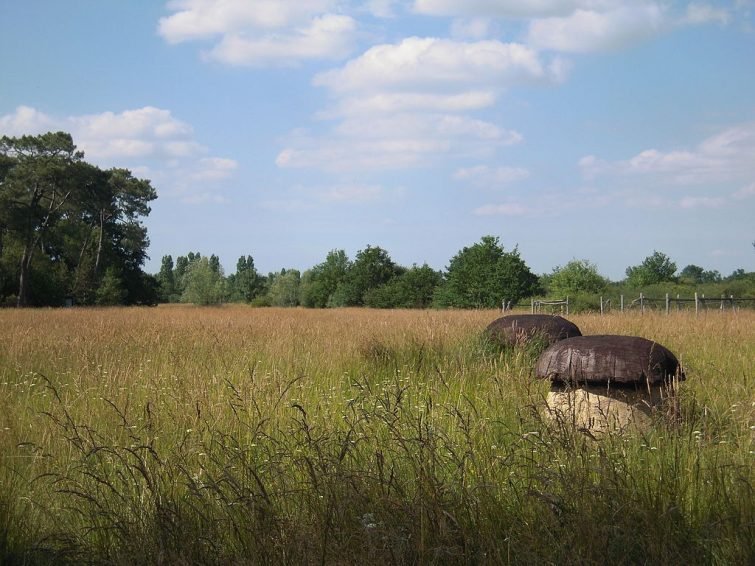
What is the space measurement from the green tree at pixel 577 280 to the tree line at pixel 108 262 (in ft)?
0.34

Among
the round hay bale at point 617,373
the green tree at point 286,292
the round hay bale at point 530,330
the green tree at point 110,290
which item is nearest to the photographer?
the round hay bale at point 617,373

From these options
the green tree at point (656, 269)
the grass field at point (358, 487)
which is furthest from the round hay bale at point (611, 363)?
the green tree at point (656, 269)

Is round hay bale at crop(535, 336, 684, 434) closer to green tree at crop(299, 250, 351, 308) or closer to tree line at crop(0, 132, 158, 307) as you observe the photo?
tree line at crop(0, 132, 158, 307)

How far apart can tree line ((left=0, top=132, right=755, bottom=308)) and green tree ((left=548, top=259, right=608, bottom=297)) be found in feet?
0.34

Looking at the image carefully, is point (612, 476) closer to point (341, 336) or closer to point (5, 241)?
point (341, 336)

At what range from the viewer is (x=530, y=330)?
8727 mm

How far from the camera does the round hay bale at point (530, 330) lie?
868 centimetres

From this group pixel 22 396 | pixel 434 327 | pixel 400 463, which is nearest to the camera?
pixel 400 463

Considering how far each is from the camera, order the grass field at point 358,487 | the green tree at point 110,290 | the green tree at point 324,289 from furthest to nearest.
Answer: the green tree at point 324,289 → the green tree at point 110,290 → the grass field at point 358,487

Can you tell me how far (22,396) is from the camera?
267 inches

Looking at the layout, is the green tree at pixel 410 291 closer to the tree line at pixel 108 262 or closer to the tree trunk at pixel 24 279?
the tree line at pixel 108 262

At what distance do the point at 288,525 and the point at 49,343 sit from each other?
864cm

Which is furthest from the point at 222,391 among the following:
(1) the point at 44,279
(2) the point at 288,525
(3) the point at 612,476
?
(1) the point at 44,279

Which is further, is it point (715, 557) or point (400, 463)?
point (400, 463)
